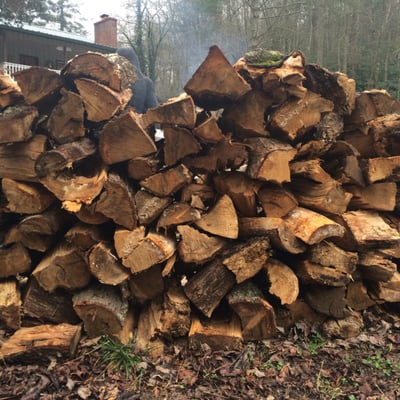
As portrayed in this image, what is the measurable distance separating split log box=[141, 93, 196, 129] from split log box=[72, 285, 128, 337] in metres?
1.11

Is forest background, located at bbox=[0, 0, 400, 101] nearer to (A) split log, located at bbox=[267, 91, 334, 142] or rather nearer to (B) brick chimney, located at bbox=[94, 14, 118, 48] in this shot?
(B) brick chimney, located at bbox=[94, 14, 118, 48]

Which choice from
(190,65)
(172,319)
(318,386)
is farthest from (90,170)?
(190,65)

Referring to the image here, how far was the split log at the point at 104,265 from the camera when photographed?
2418mm

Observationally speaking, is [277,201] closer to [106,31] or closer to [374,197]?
[374,197]

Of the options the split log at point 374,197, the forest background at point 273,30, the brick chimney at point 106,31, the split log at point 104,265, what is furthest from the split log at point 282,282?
the brick chimney at point 106,31

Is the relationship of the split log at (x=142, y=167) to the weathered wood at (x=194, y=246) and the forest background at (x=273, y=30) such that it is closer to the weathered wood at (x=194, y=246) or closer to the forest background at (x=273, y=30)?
the weathered wood at (x=194, y=246)

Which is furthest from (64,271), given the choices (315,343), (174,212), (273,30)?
(273,30)

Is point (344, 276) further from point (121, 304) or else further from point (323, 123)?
point (121, 304)

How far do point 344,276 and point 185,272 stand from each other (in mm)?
1003

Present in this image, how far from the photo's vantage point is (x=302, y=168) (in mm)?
2680

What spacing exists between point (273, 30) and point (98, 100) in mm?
15352

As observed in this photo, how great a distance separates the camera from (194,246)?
245 centimetres

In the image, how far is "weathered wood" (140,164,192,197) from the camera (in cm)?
249

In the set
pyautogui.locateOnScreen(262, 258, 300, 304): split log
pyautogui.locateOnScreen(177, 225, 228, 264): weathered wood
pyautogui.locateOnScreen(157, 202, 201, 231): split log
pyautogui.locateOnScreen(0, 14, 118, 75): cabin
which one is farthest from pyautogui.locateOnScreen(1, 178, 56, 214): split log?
pyautogui.locateOnScreen(0, 14, 118, 75): cabin
